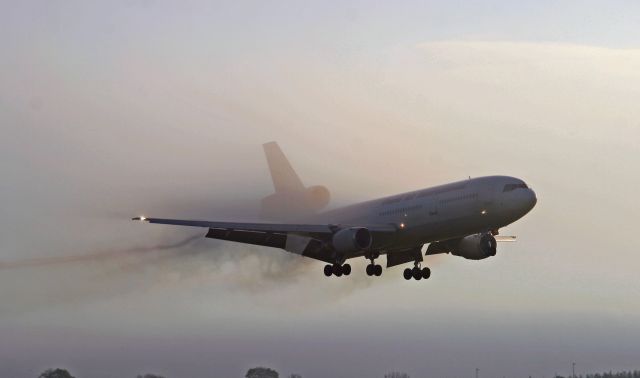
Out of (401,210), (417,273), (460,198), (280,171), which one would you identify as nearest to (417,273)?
(417,273)

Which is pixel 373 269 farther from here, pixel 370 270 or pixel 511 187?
pixel 511 187

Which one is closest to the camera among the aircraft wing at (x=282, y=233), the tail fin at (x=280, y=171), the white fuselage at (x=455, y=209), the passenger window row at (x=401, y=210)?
the white fuselage at (x=455, y=209)

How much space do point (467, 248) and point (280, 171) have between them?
24658 millimetres

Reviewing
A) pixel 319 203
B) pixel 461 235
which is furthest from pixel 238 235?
pixel 461 235

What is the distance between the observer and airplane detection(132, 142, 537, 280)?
103 meters

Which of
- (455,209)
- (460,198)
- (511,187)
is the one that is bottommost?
(455,209)

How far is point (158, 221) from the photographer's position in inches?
4242

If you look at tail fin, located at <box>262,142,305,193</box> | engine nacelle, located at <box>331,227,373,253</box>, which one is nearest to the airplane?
engine nacelle, located at <box>331,227,373,253</box>

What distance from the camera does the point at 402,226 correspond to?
353 feet

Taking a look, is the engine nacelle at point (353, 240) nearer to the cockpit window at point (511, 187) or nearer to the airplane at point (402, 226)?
the airplane at point (402, 226)

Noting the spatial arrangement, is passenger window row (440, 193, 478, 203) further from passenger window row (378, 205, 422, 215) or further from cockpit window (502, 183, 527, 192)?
passenger window row (378, 205, 422, 215)

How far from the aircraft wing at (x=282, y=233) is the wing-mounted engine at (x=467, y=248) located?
747cm

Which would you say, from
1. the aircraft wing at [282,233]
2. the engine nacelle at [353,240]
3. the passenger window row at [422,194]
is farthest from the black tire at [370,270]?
the passenger window row at [422,194]

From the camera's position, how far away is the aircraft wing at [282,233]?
110m
